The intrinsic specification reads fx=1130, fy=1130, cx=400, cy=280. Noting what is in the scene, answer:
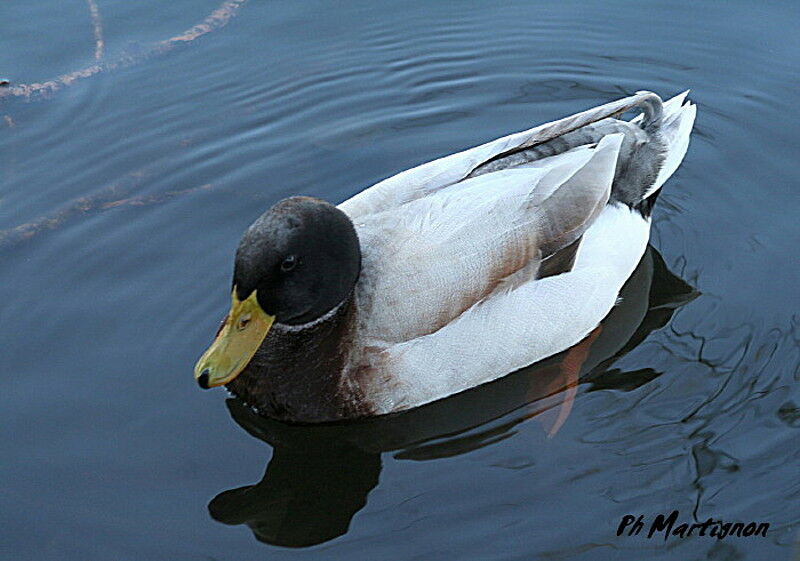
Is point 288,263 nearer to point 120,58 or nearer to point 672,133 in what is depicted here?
point 672,133

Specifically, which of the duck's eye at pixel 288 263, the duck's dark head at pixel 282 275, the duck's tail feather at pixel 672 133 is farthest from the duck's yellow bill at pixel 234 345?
the duck's tail feather at pixel 672 133

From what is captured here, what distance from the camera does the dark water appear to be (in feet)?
15.1

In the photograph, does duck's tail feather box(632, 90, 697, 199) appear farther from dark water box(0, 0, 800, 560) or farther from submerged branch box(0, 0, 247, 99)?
submerged branch box(0, 0, 247, 99)

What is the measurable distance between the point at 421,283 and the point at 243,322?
0.78 m

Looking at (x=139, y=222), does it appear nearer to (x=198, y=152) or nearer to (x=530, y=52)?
(x=198, y=152)

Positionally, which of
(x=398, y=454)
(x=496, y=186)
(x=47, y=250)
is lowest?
(x=398, y=454)

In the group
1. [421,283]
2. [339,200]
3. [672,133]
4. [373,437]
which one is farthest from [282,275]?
[672,133]

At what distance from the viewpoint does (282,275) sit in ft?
15.6

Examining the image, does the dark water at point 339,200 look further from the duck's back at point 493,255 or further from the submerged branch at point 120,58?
the duck's back at point 493,255

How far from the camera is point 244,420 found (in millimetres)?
5172

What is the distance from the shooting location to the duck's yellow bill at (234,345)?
4.71 meters

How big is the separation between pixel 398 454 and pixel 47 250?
2465 mm

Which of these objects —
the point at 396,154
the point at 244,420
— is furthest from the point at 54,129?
the point at 244,420

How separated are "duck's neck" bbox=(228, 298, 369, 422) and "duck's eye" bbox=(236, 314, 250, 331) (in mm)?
245
